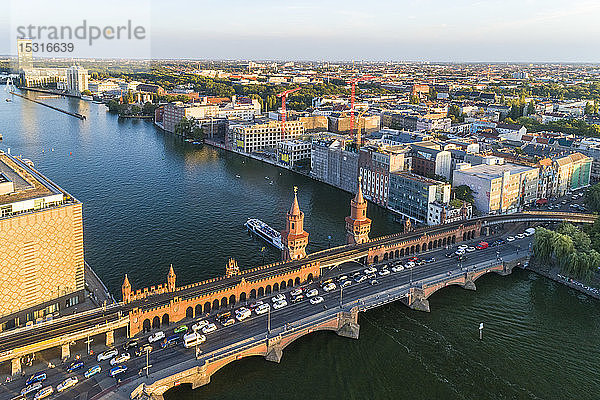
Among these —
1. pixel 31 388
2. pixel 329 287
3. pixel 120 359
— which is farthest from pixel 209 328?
pixel 31 388

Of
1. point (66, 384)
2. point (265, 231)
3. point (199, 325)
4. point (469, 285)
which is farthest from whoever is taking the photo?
point (265, 231)

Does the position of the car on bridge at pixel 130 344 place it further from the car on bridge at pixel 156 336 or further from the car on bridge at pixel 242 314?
the car on bridge at pixel 242 314

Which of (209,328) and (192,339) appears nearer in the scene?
(192,339)

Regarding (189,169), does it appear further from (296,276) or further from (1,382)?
(1,382)

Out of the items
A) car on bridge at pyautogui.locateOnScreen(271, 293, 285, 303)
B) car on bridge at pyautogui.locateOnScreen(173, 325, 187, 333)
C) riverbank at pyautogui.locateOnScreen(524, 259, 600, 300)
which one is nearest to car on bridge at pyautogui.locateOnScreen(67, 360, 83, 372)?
car on bridge at pyautogui.locateOnScreen(173, 325, 187, 333)

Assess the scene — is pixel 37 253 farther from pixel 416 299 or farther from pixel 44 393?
pixel 416 299

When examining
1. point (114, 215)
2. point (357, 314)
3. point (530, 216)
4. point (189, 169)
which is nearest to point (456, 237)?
point (530, 216)

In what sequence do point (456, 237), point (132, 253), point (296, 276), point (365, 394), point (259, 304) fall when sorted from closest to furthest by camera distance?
point (365, 394) → point (259, 304) → point (296, 276) → point (132, 253) → point (456, 237)
